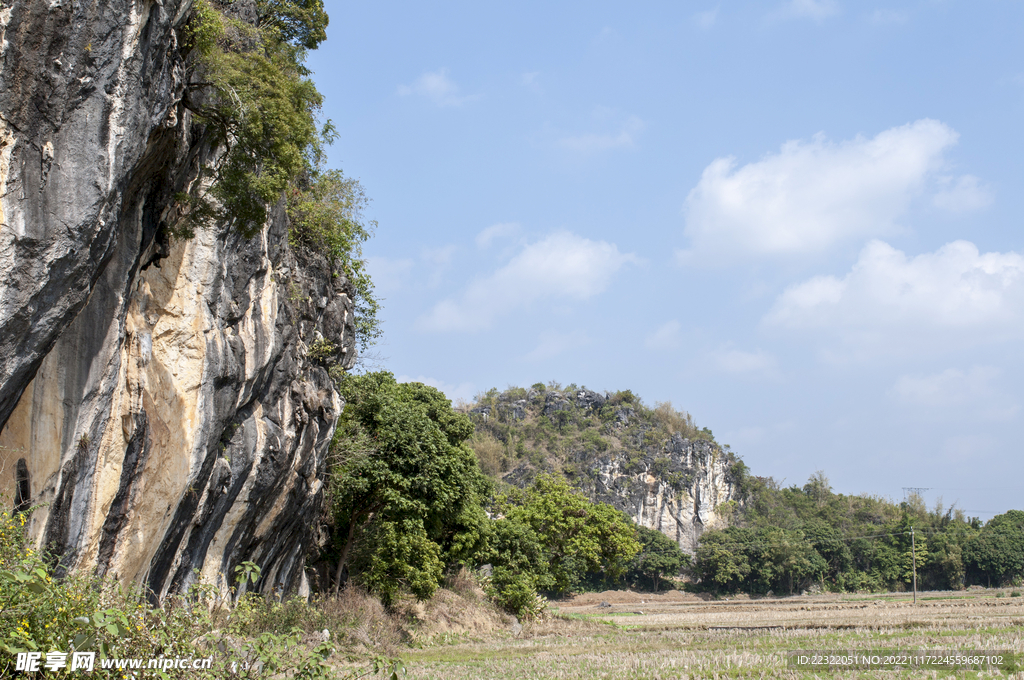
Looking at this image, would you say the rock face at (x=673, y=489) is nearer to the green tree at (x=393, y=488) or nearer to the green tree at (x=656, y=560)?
the green tree at (x=656, y=560)

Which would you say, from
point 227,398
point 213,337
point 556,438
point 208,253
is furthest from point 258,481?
point 556,438

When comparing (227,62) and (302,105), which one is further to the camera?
(302,105)

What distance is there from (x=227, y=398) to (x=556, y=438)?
82.3 m

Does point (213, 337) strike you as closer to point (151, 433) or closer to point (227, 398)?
point (227, 398)

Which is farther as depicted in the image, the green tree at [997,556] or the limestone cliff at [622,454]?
the limestone cliff at [622,454]

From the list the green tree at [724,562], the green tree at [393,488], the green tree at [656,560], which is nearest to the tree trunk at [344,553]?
the green tree at [393,488]

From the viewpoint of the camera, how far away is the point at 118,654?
210 inches

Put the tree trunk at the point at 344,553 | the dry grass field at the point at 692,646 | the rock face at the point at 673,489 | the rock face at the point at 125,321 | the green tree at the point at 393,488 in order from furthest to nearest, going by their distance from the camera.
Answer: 1. the rock face at the point at 673,489
2. the tree trunk at the point at 344,553
3. the green tree at the point at 393,488
4. the dry grass field at the point at 692,646
5. the rock face at the point at 125,321

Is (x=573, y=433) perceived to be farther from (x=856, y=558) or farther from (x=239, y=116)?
(x=239, y=116)

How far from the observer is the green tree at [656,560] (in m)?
63.3

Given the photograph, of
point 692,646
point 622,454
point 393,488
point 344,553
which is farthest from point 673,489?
point 393,488

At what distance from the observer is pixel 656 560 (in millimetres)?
63094

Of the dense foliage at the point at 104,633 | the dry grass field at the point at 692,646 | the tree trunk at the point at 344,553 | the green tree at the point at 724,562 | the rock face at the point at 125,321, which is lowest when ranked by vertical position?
the green tree at the point at 724,562

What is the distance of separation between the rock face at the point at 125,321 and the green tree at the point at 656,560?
52814 millimetres
